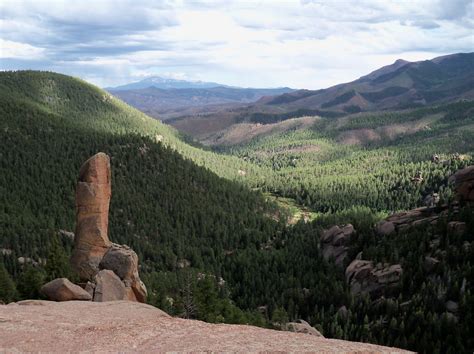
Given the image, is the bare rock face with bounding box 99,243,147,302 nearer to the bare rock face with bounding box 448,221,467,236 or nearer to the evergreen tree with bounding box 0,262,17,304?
the evergreen tree with bounding box 0,262,17,304

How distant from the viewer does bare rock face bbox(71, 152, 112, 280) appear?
85.2 meters

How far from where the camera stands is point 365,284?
480 feet

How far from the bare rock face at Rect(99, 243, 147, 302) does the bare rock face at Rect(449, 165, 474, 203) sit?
121 m

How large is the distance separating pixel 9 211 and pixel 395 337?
156915mm

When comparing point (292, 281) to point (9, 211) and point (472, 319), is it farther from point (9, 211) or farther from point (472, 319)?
point (9, 211)

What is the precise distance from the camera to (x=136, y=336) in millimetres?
39781

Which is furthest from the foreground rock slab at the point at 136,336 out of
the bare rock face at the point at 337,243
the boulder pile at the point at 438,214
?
the bare rock face at the point at 337,243

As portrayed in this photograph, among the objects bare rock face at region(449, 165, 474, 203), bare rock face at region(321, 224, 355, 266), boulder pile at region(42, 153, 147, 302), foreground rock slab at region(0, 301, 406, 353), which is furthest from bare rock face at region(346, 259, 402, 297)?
foreground rock slab at region(0, 301, 406, 353)

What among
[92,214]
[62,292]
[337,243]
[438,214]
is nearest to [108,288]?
[62,292]

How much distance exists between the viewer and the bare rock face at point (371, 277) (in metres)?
141

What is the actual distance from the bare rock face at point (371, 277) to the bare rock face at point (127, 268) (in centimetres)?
8642

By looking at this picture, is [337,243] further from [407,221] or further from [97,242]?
[97,242]

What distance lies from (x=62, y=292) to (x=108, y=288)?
6921 mm

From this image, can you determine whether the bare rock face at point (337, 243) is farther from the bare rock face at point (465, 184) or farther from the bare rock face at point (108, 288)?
the bare rock face at point (108, 288)
